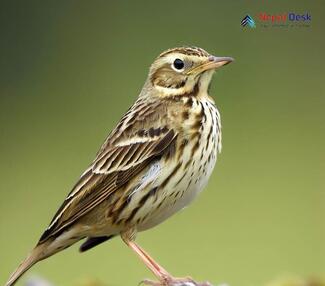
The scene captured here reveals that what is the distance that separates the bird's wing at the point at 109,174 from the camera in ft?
15.2

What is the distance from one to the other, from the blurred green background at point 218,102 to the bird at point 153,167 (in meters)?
1.21

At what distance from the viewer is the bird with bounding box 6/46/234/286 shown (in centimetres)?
463

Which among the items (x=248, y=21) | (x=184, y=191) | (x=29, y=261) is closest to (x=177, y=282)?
(x=184, y=191)

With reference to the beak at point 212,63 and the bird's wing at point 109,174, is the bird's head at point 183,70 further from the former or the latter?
the bird's wing at point 109,174

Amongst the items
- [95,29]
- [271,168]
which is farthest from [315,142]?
[95,29]

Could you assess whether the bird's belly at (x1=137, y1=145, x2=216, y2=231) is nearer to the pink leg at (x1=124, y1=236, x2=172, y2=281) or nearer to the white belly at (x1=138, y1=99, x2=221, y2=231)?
the white belly at (x1=138, y1=99, x2=221, y2=231)

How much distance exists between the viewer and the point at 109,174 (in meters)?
4.66

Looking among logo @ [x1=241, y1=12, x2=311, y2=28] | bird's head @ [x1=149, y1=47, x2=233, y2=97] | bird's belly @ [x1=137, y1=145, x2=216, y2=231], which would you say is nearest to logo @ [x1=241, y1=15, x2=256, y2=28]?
logo @ [x1=241, y1=12, x2=311, y2=28]

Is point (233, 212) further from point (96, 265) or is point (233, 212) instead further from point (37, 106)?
point (37, 106)

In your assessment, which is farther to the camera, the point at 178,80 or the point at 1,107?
the point at 1,107

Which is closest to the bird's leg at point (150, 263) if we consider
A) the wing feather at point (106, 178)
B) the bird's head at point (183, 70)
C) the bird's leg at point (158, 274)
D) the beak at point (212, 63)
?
the bird's leg at point (158, 274)

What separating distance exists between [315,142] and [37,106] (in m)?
1.53

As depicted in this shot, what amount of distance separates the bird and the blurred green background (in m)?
1.21

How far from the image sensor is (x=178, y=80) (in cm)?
479
